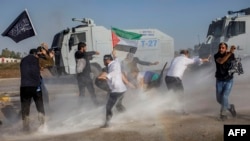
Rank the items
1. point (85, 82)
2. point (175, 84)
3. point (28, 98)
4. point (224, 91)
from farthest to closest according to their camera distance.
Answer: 1. point (85, 82)
2. point (175, 84)
3. point (28, 98)
4. point (224, 91)

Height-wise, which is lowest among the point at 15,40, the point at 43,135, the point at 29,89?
the point at 43,135

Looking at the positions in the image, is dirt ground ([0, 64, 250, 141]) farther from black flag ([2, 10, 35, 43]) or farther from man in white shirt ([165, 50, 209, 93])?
black flag ([2, 10, 35, 43])

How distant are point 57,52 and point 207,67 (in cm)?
860

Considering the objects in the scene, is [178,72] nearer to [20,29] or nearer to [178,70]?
[178,70]

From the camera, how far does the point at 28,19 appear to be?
34.6 feet

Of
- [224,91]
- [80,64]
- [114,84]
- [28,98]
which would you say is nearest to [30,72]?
[28,98]

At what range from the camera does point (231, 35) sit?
1800cm

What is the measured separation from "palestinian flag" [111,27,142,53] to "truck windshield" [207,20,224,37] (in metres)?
7.19

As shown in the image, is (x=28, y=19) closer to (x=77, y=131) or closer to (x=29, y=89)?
(x=29, y=89)

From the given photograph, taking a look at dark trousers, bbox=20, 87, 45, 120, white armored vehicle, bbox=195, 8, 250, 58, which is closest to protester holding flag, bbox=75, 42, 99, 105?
dark trousers, bbox=20, 87, 45, 120

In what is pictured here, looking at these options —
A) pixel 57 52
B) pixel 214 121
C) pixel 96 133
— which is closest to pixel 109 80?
pixel 96 133

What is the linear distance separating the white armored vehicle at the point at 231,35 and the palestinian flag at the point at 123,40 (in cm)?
686

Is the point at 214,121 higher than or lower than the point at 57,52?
lower

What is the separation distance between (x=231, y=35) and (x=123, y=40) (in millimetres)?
7472
